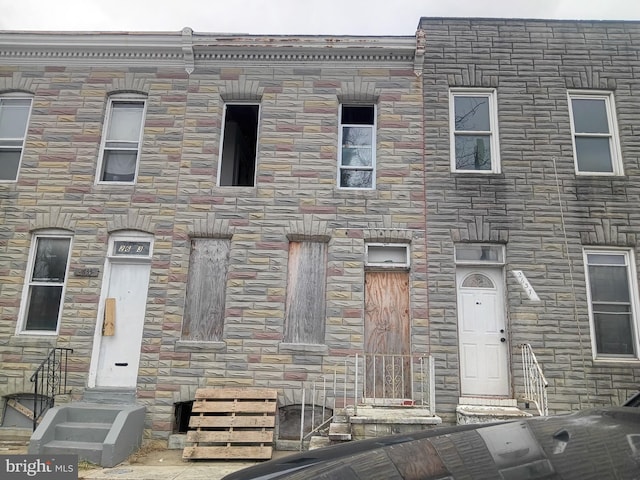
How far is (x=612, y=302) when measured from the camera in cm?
825

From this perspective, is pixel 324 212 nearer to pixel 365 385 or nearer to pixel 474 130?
pixel 365 385

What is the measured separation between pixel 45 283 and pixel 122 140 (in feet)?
10.1

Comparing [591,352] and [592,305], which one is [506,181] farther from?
[591,352]

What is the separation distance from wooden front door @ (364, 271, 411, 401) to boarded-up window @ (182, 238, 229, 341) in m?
2.62

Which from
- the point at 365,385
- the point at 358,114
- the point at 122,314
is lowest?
the point at 365,385

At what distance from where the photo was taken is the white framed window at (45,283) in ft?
28.2

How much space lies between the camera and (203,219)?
8719mm

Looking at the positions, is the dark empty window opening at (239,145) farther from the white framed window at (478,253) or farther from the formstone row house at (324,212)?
the white framed window at (478,253)

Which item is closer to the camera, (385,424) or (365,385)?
(385,424)

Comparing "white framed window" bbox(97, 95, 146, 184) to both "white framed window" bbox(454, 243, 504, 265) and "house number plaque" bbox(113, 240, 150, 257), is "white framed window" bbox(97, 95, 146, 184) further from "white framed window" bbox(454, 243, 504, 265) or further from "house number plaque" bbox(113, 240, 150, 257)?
"white framed window" bbox(454, 243, 504, 265)

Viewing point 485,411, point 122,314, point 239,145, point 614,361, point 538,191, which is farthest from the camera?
point 239,145

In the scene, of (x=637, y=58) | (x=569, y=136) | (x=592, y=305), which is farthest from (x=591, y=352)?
(x=637, y=58)

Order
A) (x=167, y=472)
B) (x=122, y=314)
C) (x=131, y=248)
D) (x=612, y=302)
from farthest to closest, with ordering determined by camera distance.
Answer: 1. (x=131, y=248)
2. (x=122, y=314)
3. (x=612, y=302)
4. (x=167, y=472)

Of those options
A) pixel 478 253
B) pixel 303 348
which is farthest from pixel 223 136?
pixel 478 253
